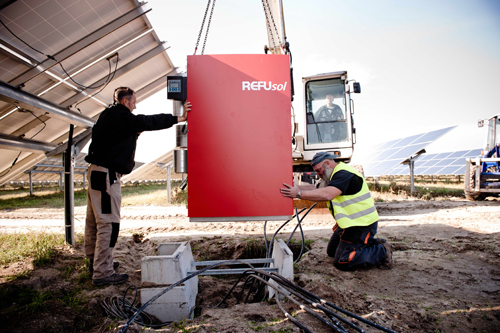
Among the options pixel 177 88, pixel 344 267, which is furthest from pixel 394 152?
pixel 177 88

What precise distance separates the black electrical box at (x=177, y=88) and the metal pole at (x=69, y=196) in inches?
89.4

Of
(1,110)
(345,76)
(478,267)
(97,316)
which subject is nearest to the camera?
(97,316)

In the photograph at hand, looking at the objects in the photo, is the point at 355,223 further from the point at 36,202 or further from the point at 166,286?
the point at 36,202

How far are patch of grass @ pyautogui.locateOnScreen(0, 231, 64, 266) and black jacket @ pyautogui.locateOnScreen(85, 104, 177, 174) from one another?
1.59m

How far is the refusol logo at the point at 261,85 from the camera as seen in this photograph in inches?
109

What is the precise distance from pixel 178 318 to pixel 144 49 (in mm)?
5359

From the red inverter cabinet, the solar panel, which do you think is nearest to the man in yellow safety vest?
the red inverter cabinet

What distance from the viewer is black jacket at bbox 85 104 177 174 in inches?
107

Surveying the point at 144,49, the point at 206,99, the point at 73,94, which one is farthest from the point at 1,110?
the point at 206,99

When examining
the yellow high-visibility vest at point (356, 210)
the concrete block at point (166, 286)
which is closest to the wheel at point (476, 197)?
the yellow high-visibility vest at point (356, 210)

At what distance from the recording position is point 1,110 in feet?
14.1

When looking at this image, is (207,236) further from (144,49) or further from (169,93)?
(144,49)

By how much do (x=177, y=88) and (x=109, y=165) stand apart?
1.09 meters

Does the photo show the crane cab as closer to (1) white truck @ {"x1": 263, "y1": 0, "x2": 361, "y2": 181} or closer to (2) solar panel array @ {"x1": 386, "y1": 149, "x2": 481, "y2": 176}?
(1) white truck @ {"x1": 263, "y1": 0, "x2": 361, "y2": 181}
